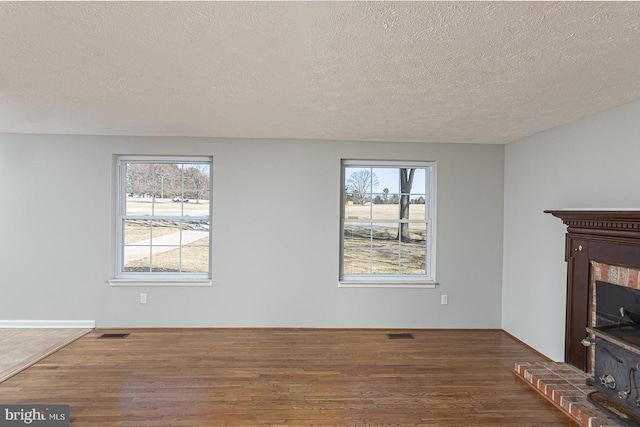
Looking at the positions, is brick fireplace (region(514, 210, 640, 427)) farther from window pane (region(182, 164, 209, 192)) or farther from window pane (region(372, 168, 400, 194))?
window pane (region(182, 164, 209, 192))

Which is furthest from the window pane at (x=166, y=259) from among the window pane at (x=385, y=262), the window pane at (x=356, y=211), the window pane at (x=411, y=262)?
the window pane at (x=411, y=262)

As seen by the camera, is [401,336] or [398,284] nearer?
[401,336]

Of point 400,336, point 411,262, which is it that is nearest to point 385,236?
point 411,262

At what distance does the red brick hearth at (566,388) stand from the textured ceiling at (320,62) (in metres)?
2.26

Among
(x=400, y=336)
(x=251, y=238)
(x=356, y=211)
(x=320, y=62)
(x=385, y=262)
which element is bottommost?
(x=400, y=336)

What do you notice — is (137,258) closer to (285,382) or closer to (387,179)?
(285,382)

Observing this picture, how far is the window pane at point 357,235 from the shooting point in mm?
4465

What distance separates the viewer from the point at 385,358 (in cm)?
344

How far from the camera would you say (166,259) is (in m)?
4.39

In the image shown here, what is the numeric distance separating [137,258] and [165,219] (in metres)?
A: 0.63

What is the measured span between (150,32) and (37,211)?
3651 mm

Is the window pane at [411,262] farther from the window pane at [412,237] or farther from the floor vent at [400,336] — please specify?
the floor vent at [400,336]

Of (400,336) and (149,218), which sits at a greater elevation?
(149,218)

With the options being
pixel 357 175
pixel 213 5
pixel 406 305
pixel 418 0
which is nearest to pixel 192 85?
pixel 213 5
